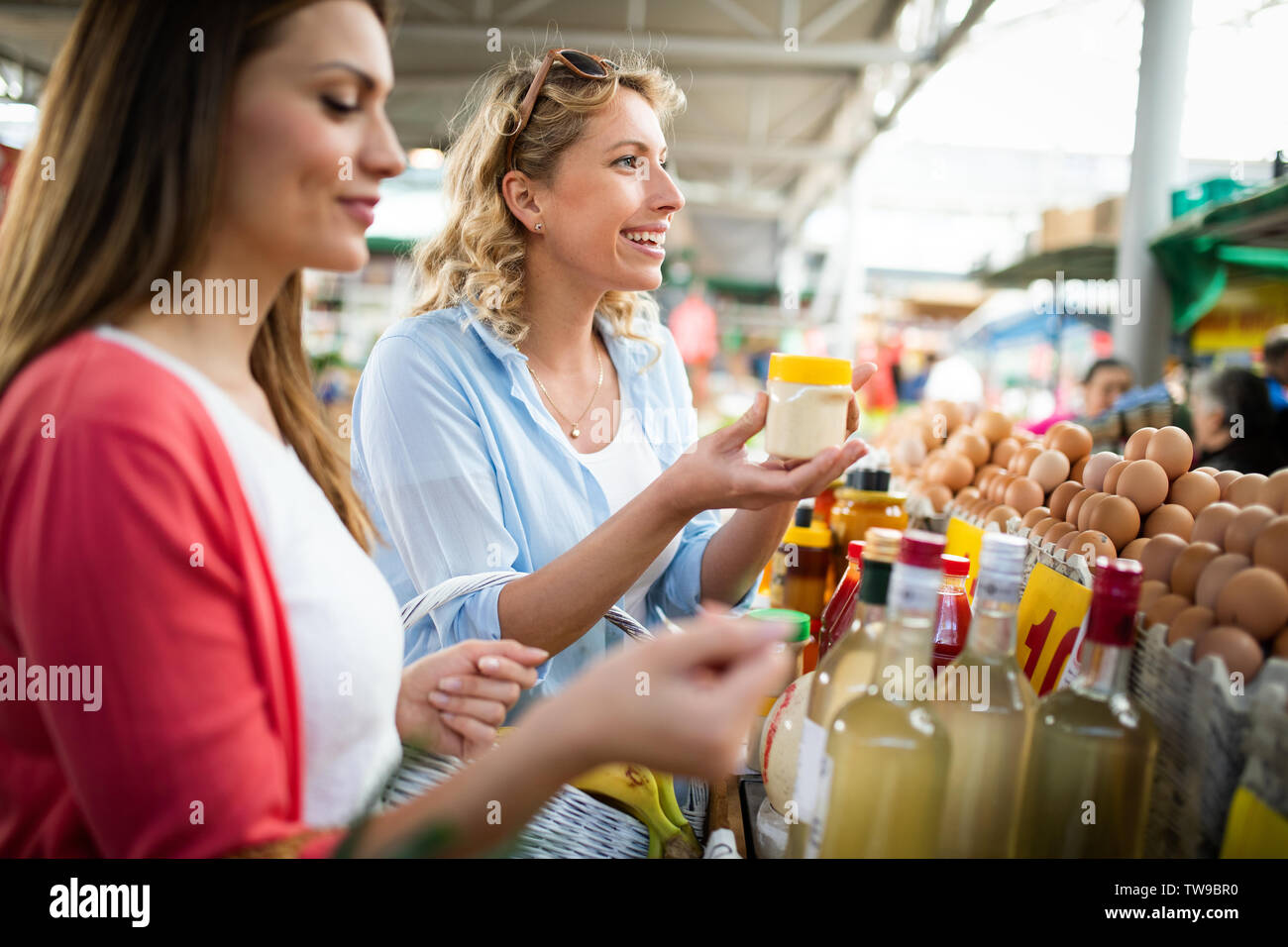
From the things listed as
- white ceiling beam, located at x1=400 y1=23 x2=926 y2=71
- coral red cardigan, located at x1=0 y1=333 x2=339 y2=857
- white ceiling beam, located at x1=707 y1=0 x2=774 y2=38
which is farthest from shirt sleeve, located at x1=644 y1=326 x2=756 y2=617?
white ceiling beam, located at x1=707 y1=0 x2=774 y2=38

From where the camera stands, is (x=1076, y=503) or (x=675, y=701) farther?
→ (x=1076, y=503)

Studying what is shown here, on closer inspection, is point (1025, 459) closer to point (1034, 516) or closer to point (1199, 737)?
point (1034, 516)

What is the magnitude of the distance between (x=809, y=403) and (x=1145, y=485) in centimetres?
45

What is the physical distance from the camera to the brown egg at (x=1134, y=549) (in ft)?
3.65

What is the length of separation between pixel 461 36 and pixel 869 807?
8630mm

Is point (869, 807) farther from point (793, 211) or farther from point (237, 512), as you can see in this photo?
point (793, 211)

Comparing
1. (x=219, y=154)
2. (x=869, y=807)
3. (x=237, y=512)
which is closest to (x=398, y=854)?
(x=237, y=512)

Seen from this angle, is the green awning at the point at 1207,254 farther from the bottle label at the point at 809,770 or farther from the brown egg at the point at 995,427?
the bottle label at the point at 809,770

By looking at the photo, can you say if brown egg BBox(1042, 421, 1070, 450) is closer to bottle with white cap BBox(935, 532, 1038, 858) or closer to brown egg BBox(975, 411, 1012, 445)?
brown egg BBox(975, 411, 1012, 445)

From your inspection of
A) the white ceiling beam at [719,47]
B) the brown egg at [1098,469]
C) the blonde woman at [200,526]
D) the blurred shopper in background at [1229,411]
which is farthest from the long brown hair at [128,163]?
the white ceiling beam at [719,47]

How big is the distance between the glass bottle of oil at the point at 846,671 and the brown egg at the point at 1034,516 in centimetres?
65

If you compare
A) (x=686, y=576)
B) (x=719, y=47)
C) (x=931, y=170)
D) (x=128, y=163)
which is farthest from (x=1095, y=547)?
(x=931, y=170)

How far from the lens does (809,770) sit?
35.1 inches

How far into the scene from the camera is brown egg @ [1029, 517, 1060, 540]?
137 centimetres
